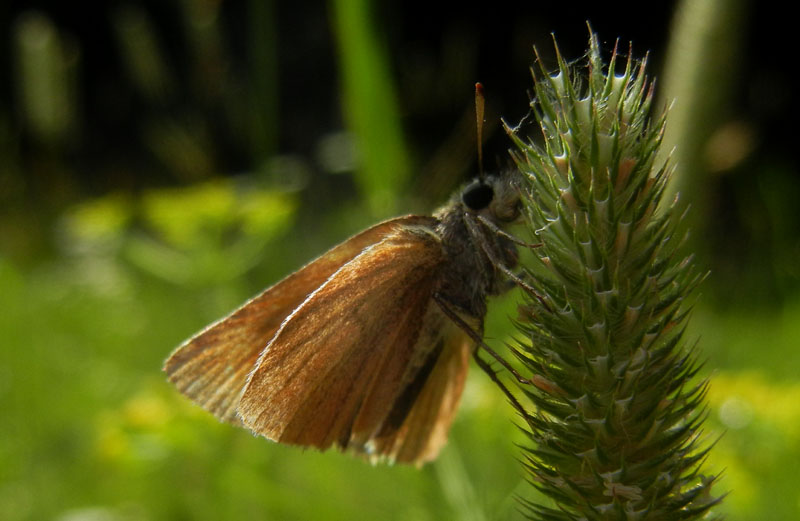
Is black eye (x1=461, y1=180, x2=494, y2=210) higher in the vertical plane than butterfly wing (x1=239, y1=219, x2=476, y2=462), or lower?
higher

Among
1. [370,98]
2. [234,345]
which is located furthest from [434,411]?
[370,98]

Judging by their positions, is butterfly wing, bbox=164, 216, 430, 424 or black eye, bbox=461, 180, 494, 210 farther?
butterfly wing, bbox=164, 216, 430, 424

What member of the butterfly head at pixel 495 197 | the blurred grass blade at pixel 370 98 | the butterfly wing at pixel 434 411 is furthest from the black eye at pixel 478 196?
the blurred grass blade at pixel 370 98

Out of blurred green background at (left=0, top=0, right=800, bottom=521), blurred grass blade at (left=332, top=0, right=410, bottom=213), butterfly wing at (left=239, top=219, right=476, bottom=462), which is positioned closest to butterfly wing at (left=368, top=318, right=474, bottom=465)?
butterfly wing at (left=239, top=219, right=476, bottom=462)

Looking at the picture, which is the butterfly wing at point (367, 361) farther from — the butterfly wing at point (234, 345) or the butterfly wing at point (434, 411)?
the butterfly wing at point (234, 345)

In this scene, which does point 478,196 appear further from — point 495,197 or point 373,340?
point 373,340

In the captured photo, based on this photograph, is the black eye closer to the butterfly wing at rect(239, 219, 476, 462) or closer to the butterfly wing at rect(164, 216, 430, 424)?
the butterfly wing at rect(239, 219, 476, 462)

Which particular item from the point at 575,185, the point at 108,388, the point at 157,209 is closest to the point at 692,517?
the point at 575,185
